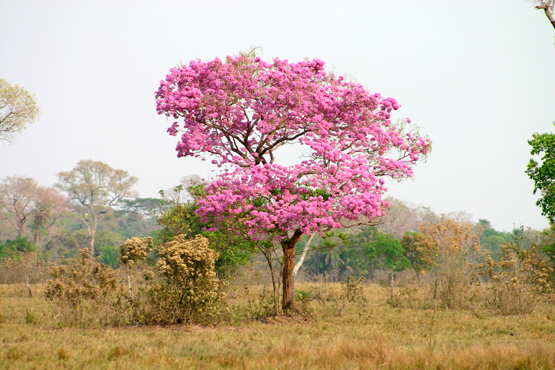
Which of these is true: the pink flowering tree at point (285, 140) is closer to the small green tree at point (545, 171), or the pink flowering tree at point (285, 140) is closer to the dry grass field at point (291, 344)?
the dry grass field at point (291, 344)

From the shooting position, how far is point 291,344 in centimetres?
921

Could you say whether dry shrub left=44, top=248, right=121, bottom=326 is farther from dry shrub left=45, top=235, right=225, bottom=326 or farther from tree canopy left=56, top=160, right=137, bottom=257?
tree canopy left=56, top=160, right=137, bottom=257

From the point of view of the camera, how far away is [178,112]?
14.6m

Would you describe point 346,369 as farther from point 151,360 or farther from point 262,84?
point 262,84

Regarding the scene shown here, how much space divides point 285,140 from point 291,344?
7.80 m

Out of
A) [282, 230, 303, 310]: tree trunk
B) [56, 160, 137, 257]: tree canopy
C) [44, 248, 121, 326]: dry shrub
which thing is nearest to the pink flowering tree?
[282, 230, 303, 310]: tree trunk

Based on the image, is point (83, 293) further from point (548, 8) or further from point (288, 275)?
point (548, 8)

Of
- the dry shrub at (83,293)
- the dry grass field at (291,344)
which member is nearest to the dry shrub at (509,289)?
the dry grass field at (291,344)

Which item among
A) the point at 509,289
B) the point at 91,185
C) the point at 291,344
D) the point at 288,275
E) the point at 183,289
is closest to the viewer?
the point at 291,344

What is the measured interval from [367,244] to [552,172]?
23972 mm

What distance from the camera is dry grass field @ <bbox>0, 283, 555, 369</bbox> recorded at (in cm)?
764

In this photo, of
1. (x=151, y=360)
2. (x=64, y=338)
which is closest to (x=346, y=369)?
(x=151, y=360)

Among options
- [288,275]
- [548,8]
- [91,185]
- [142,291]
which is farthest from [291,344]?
[91,185]

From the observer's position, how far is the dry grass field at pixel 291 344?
301 inches
